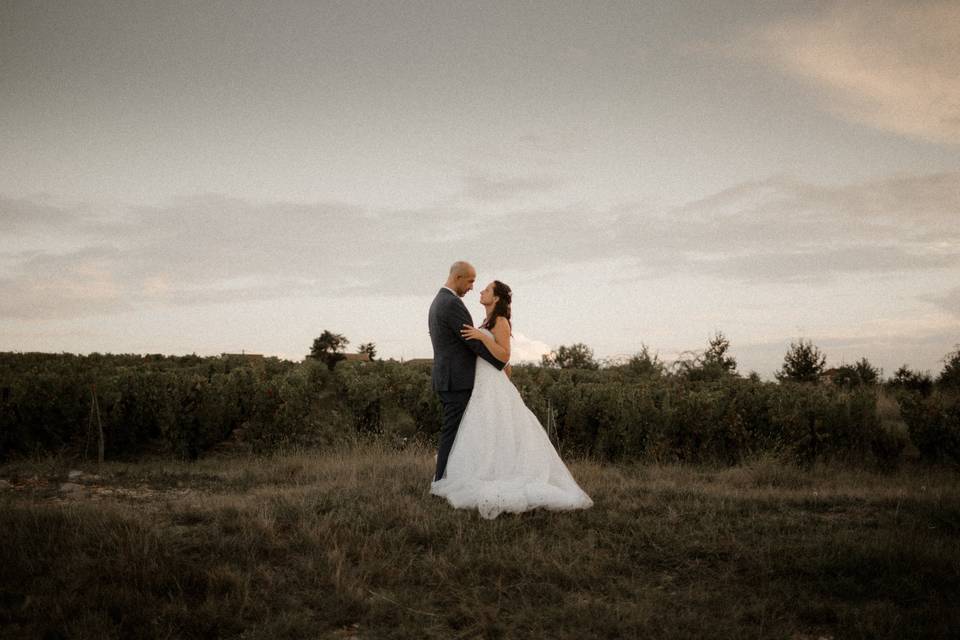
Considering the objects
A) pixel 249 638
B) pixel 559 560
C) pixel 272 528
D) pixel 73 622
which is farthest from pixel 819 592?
pixel 73 622

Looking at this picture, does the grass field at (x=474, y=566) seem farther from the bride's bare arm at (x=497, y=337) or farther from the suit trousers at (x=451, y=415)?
the bride's bare arm at (x=497, y=337)

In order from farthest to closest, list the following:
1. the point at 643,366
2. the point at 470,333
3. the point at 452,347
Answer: the point at 643,366 < the point at 452,347 < the point at 470,333

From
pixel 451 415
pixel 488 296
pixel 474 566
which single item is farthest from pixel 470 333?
pixel 474 566

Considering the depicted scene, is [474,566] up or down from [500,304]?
down

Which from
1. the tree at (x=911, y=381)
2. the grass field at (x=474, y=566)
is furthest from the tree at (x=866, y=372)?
the grass field at (x=474, y=566)

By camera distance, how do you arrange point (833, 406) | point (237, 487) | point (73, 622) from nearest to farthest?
point (73, 622) → point (237, 487) → point (833, 406)

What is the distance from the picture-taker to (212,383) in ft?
41.3

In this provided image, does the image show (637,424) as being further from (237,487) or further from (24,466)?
(24,466)

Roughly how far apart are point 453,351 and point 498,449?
1.15 metres

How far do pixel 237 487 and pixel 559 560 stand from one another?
531 centimetres

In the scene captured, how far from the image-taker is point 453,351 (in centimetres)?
710

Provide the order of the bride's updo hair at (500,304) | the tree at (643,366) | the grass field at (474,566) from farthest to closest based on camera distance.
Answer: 1. the tree at (643,366)
2. the bride's updo hair at (500,304)
3. the grass field at (474,566)

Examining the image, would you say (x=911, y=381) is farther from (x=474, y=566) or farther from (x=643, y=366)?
(x=474, y=566)

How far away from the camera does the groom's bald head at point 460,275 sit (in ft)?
23.0
